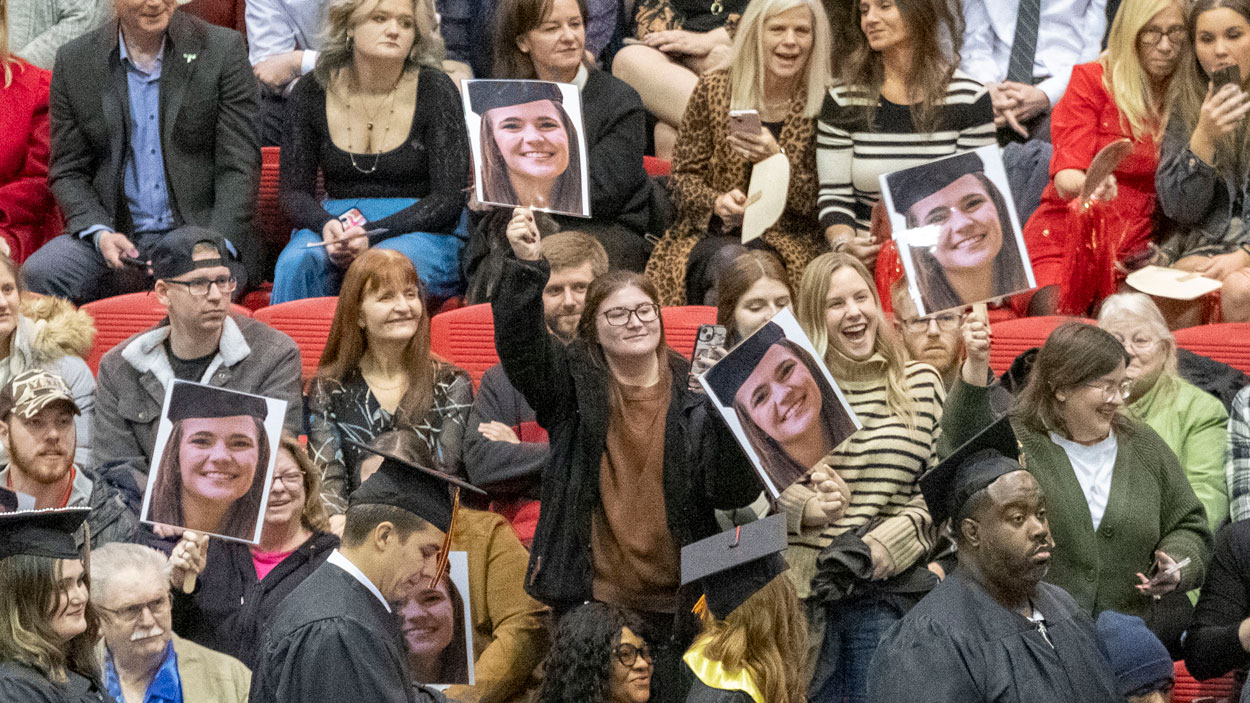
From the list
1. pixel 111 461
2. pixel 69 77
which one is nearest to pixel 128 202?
pixel 69 77

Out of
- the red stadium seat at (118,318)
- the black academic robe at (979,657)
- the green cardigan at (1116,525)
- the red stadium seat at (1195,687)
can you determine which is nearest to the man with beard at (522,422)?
the green cardigan at (1116,525)

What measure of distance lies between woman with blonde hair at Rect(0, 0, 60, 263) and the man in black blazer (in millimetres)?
274

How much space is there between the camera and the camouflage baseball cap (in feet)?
17.3

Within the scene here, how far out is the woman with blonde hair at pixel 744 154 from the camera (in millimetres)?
6371

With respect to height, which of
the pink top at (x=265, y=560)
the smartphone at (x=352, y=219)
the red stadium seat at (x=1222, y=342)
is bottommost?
the pink top at (x=265, y=560)

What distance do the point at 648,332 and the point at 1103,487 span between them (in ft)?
4.27

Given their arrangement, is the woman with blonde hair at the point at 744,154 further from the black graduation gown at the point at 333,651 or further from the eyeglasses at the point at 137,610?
the black graduation gown at the point at 333,651

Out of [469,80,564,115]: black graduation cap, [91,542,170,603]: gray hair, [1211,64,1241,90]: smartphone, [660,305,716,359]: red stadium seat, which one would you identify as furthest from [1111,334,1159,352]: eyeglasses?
[91,542,170,603]: gray hair

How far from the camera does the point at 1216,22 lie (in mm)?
6277

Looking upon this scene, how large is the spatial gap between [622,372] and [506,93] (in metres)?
0.90

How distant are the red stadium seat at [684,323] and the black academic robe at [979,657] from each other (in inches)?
86.9

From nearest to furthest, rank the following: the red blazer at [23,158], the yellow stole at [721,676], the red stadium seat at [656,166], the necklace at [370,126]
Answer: the yellow stole at [721,676], the necklace at [370,126], the red blazer at [23,158], the red stadium seat at [656,166]

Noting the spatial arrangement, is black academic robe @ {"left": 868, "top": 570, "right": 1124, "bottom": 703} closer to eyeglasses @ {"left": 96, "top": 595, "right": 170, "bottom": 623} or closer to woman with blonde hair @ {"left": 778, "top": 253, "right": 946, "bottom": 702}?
woman with blonde hair @ {"left": 778, "top": 253, "right": 946, "bottom": 702}

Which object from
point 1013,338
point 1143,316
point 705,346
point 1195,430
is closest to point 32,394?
point 705,346
